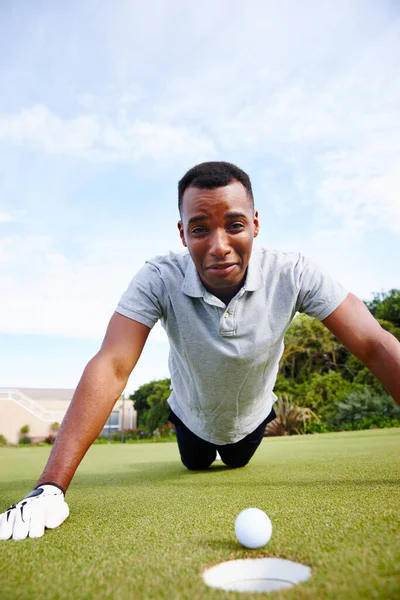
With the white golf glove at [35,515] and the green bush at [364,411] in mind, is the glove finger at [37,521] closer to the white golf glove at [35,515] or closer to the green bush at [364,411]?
the white golf glove at [35,515]

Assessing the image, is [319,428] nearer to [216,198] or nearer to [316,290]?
[316,290]

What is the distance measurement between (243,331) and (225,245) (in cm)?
68

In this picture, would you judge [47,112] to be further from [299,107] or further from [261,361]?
[261,361]

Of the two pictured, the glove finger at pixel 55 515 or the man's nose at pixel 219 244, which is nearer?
the glove finger at pixel 55 515

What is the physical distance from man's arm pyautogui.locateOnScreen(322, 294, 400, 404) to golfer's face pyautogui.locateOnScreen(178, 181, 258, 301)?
772 mm

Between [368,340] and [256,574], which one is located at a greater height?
[368,340]

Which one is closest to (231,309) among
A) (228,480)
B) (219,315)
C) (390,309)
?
(219,315)

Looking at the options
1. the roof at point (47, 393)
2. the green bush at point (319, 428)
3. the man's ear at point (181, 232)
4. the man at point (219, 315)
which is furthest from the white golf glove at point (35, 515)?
the roof at point (47, 393)

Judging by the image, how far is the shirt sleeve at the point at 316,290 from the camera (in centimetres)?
341

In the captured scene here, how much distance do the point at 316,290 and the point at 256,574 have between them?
2.23 meters

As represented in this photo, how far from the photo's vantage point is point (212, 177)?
3168mm

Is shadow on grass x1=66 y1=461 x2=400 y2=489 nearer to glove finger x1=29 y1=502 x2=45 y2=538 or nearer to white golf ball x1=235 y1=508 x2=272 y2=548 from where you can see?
white golf ball x1=235 y1=508 x2=272 y2=548

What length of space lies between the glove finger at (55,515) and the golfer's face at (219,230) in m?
1.69

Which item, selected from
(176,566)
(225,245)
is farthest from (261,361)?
(176,566)
